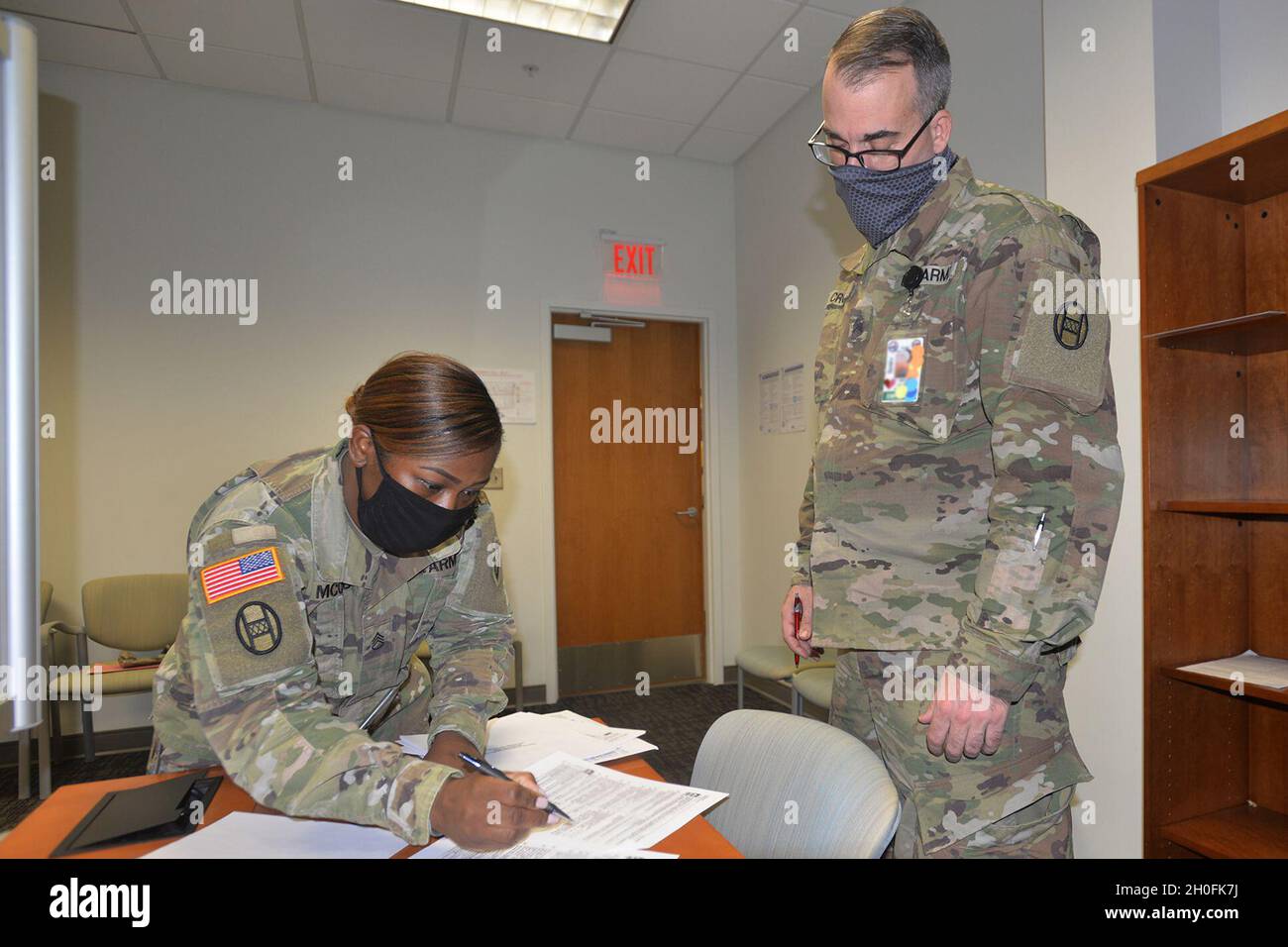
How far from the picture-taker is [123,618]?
9.59ft

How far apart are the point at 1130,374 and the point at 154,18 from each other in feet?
11.9

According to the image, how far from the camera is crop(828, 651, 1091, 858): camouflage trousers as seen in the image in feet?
3.06

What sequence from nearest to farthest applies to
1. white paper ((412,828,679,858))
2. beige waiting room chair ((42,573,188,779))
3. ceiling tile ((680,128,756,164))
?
white paper ((412,828,679,858)), beige waiting room chair ((42,573,188,779)), ceiling tile ((680,128,756,164))

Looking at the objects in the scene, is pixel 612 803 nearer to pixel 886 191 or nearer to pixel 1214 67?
pixel 886 191

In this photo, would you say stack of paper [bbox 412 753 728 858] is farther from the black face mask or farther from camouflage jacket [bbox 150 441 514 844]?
the black face mask

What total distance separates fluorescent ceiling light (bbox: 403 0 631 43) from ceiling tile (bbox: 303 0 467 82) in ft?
0.30

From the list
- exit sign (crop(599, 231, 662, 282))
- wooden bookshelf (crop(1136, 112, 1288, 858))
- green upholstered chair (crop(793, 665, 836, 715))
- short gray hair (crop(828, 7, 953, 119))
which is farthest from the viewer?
exit sign (crop(599, 231, 662, 282))

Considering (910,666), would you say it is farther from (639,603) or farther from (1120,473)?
(639,603)

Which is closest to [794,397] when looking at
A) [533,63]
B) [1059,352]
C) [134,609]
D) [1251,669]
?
[533,63]

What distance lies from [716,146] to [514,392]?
177 cm

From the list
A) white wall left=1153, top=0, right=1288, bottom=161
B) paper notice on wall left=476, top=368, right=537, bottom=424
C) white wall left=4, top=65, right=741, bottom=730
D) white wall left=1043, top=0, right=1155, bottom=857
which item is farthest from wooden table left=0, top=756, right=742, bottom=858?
paper notice on wall left=476, top=368, right=537, bottom=424

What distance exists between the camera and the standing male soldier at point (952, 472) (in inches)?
34.0

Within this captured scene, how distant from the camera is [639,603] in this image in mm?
4062
